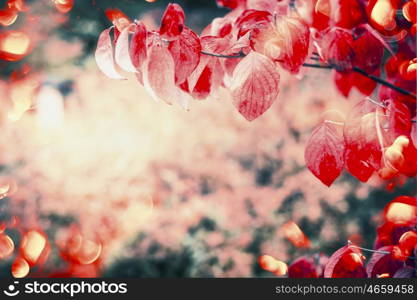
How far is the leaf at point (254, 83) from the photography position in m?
0.61

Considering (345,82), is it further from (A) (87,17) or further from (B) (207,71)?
(A) (87,17)

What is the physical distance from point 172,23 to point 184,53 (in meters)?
0.04

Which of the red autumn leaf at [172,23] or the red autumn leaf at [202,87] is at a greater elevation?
the red autumn leaf at [172,23]

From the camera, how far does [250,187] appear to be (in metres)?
2.10

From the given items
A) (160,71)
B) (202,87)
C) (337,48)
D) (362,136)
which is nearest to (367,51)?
(337,48)

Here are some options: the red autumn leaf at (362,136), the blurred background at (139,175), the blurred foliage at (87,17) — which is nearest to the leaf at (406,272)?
the red autumn leaf at (362,136)

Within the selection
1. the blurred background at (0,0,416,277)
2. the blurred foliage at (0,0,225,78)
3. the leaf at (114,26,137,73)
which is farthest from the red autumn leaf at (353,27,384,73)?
the blurred foliage at (0,0,225,78)

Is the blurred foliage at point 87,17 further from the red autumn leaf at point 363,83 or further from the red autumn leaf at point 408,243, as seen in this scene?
the red autumn leaf at point 408,243

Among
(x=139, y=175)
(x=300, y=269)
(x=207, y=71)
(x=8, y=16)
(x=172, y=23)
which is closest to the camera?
(x=172, y=23)

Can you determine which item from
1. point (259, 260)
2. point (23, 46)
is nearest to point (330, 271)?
point (259, 260)

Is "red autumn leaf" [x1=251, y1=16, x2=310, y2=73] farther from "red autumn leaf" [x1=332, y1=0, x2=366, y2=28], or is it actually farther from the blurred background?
the blurred background

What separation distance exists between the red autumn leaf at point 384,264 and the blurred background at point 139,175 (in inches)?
35.2

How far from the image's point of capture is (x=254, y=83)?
2.01 feet

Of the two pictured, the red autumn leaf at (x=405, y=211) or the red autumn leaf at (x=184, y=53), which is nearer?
the red autumn leaf at (x=184, y=53)
